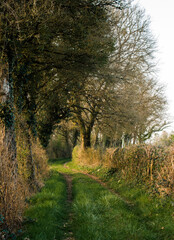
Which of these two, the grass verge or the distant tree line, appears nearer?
the grass verge

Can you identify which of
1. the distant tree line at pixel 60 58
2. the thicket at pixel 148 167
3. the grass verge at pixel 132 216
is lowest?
the grass verge at pixel 132 216

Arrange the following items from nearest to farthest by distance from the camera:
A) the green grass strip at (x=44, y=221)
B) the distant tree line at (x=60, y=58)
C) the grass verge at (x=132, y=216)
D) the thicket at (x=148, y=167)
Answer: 1. the green grass strip at (x=44, y=221)
2. the grass verge at (x=132, y=216)
3. the distant tree line at (x=60, y=58)
4. the thicket at (x=148, y=167)

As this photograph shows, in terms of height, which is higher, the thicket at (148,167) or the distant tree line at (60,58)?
the distant tree line at (60,58)

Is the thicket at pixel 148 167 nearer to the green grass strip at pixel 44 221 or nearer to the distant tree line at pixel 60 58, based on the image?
the green grass strip at pixel 44 221

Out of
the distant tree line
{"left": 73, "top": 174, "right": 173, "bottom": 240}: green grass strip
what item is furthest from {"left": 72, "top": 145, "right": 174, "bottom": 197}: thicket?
the distant tree line

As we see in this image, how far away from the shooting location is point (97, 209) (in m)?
6.38

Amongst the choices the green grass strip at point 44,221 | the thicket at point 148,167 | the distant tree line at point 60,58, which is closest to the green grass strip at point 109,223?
the green grass strip at point 44,221

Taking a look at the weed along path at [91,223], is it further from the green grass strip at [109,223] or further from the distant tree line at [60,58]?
the distant tree line at [60,58]

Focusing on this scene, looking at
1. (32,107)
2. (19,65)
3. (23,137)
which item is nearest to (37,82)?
(32,107)

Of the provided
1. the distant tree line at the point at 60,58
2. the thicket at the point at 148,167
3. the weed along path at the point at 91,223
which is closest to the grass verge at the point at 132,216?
the weed along path at the point at 91,223

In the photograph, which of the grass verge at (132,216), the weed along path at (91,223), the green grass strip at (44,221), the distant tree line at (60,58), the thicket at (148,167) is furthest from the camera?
the thicket at (148,167)

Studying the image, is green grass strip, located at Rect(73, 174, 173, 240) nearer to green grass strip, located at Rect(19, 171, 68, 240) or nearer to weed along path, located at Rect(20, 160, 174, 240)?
weed along path, located at Rect(20, 160, 174, 240)

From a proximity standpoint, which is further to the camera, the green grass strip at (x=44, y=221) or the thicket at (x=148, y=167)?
the thicket at (x=148, y=167)

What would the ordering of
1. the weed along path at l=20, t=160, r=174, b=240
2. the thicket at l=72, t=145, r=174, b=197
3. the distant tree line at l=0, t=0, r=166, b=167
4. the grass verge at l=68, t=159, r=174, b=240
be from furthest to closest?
the thicket at l=72, t=145, r=174, b=197 < the distant tree line at l=0, t=0, r=166, b=167 < the grass verge at l=68, t=159, r=174, b=240 < the weed along path at l=20, t=160, r=174, b=240
